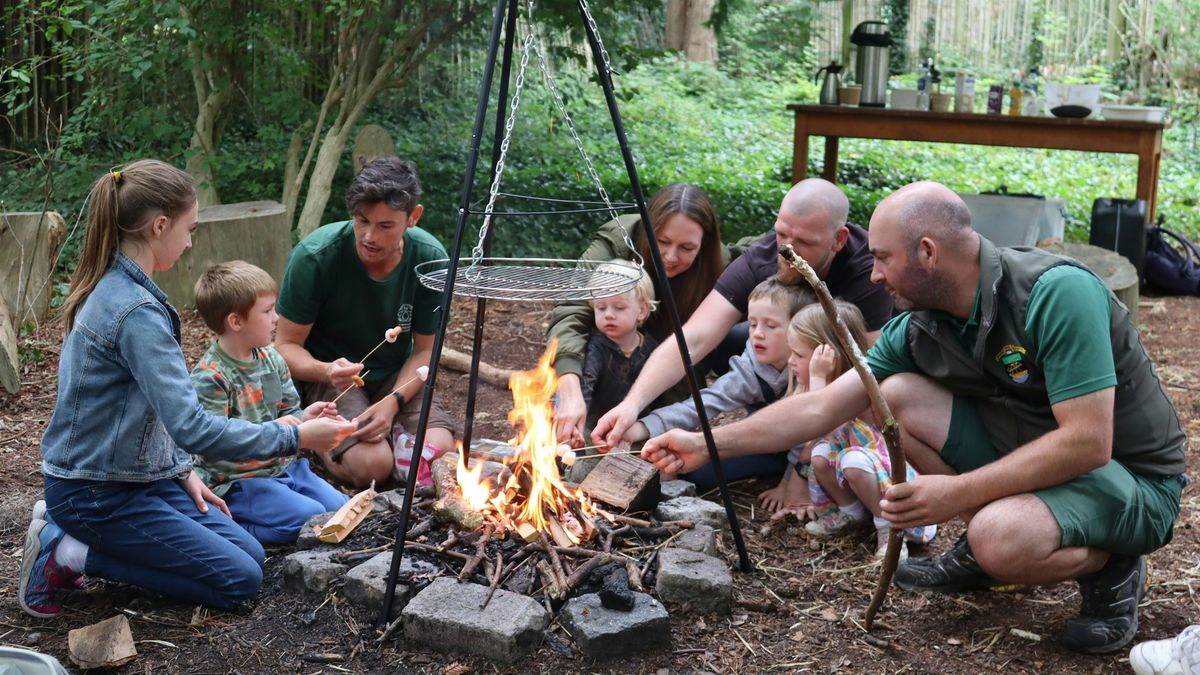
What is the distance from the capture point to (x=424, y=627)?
279 centimetres

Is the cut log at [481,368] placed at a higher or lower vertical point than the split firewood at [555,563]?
lower

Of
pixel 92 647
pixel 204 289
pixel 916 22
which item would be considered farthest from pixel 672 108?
pixel 92 647

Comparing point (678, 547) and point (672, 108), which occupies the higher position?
point (672, 108)

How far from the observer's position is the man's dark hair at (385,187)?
372 centimetres

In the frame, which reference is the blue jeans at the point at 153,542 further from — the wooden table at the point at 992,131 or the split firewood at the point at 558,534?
the wooden table at the point at 992,131

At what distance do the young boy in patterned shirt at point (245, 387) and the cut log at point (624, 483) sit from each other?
861 mm

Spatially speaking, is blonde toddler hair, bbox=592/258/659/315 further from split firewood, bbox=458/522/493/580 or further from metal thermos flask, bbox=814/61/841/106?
metal thermos flask, bbox=814/61/841/106

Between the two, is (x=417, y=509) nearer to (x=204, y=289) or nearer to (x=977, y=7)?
(x=204, y=289)

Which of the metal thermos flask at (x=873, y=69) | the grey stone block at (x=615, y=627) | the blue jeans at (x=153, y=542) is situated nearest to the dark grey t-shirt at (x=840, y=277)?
the grey stone block at (x=615, y=627)

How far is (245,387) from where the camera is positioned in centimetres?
354

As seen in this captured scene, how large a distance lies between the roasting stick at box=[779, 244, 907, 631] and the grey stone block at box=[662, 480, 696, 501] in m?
0.94

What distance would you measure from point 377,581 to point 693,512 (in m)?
1.07

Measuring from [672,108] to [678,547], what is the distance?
10740 mm

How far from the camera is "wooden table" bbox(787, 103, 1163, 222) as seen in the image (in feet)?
24.1
